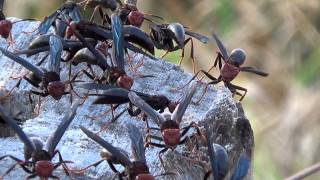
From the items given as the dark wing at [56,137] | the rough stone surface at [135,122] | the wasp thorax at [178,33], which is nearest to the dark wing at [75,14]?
the rough stone surface at [135,122]

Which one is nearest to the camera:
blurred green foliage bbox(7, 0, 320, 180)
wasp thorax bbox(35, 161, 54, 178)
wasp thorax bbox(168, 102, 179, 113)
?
wasp thorax bbox(35, 161, 54, 178)

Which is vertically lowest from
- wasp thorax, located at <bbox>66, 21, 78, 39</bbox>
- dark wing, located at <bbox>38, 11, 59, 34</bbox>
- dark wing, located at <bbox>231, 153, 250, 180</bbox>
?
dark wing, located at <bbox>231, 153, 250, 180</bbox>

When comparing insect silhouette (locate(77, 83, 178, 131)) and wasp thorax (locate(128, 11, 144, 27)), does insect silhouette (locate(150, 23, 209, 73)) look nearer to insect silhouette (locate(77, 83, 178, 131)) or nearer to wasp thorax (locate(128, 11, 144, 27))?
wasp thorax (locate(128, 11, 144, 27))

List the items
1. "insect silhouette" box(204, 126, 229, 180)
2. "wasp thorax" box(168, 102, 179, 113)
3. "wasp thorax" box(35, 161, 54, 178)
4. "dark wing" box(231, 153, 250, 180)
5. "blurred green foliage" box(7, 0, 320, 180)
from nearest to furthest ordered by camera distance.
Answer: "wasp thorax" box(35, 161, 54, 178) < "insect silhouette" box(204, 126, 229, 180) < "dark wing" box(231, 153, 250, 180) < "wasp thorax" box(168, 102, 179, 113) < "blurred green foliage" box(7, 0, 320, 180)

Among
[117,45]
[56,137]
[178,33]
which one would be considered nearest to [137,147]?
[56,137]

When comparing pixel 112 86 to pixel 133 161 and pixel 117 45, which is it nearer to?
pixel 117 45

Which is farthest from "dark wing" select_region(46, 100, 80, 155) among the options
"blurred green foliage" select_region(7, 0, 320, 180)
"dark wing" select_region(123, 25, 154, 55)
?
"blurred green foliage" select_region(7, 0, 320, 180)
